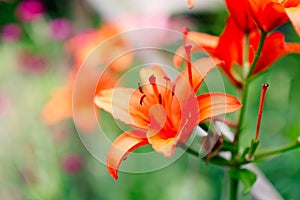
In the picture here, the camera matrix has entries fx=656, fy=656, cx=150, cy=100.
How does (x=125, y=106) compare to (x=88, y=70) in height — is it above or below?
above

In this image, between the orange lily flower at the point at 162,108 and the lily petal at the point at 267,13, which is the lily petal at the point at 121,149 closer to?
the orange lily flower at the point at 162,108

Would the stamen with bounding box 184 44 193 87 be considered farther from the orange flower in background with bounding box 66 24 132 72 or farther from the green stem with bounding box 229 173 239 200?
the orange flower in background with bounding box 66 24 132 72

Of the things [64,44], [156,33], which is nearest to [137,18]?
[156,33]

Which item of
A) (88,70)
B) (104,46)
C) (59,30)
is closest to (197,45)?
(88,70)

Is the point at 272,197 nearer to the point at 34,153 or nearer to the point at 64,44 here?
the point at 34,153

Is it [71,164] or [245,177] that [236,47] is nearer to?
[245,177]

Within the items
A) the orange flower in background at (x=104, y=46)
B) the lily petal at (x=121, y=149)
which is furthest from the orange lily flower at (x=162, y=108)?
the orange flower in background at (x=104, y=46)

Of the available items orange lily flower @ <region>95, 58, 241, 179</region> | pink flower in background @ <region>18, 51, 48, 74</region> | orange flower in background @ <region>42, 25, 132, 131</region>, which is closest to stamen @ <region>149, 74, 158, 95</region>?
orange lily flower @ <region>95, 58, 241, 179</region>
